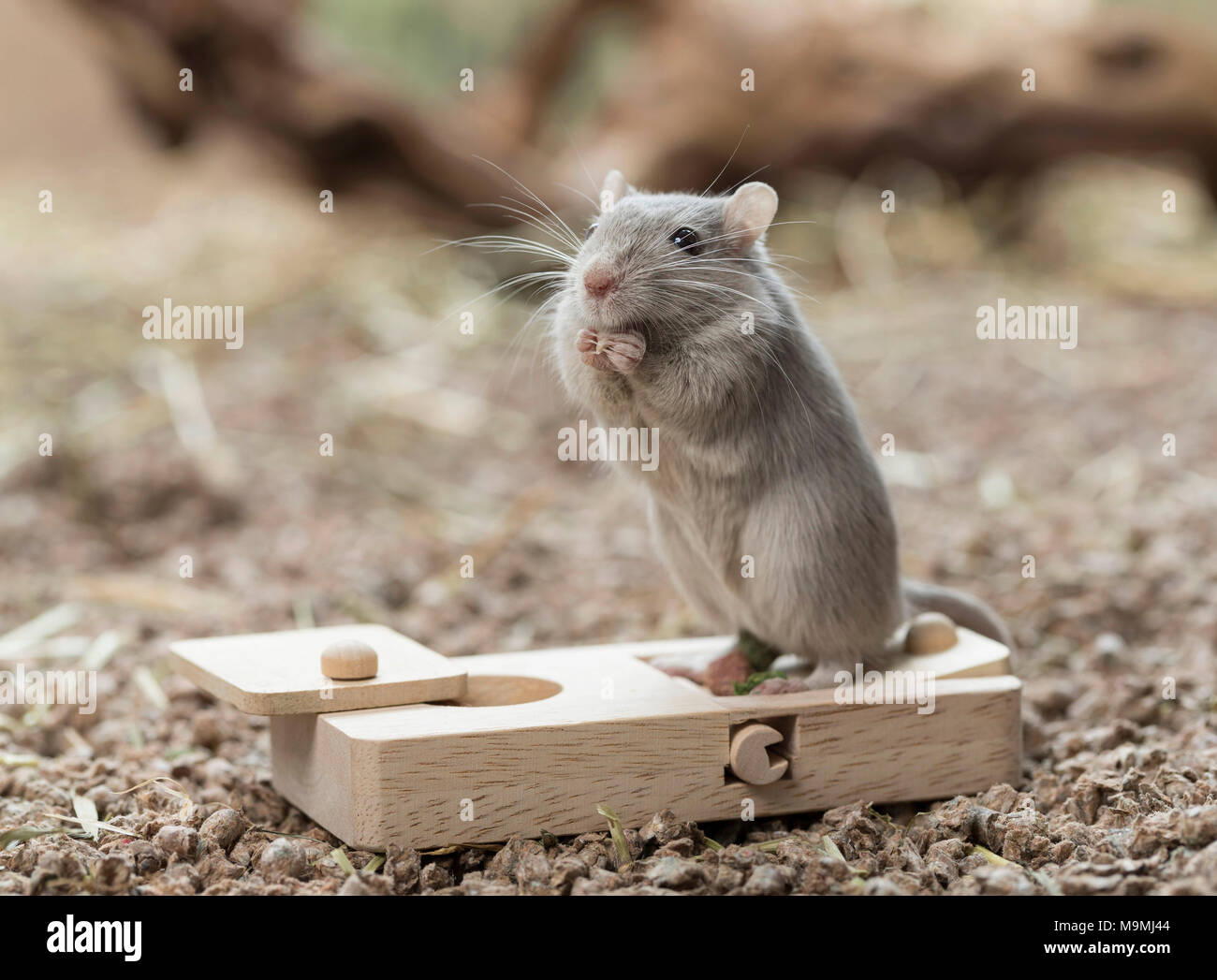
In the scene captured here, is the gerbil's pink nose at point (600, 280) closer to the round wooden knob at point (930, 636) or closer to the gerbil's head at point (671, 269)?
the gerbil's head at point (671, 269)

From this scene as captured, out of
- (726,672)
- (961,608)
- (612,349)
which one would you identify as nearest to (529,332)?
(961,608)

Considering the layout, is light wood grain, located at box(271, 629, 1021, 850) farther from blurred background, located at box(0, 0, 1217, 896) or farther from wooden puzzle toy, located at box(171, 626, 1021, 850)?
blurred background, located at box(0, 0, 1217, 896)

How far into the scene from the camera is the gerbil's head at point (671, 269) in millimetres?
2602

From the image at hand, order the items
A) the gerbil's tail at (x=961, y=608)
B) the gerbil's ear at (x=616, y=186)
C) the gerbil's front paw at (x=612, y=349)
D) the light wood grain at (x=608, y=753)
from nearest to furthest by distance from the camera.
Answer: the light wood grain at (x=608, y=753) → the gerbil's front paw at (x=612, y=349) → the gerbil's ear at (x=616, y=186) → the gerbil's tail at (x=961, y=608)

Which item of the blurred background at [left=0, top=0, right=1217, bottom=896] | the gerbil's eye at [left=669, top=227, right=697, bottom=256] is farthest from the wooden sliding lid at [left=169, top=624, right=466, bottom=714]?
the gerbil's eye at [left=669, top=227, right=697, bottom=256]

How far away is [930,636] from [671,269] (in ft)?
3.33

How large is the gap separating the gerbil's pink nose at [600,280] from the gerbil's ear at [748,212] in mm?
278

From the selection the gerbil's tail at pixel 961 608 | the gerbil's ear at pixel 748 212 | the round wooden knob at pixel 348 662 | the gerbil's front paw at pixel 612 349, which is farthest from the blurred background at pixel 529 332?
the gerbil's front paw at pixel 612 349

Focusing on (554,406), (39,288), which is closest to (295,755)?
(554,406)

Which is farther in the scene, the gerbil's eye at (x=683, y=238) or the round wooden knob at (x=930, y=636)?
the round wooden knob at (x=930, y=636)

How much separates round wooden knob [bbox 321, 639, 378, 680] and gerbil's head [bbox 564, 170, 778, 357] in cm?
77

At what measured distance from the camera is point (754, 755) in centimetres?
253

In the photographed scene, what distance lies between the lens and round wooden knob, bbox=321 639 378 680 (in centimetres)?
252
